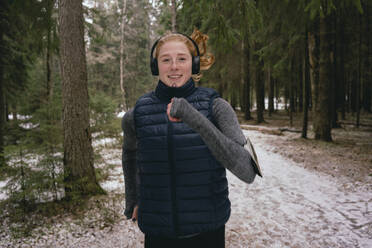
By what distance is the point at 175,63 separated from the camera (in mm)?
1459

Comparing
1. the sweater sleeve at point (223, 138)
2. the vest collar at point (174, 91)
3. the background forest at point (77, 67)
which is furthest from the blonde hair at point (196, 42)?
the background forest at point (77, 67)

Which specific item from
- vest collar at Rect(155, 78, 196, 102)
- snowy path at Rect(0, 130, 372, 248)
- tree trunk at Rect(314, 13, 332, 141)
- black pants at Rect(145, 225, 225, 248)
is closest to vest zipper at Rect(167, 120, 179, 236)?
black pants at Rect(145, 225, 225, 248)

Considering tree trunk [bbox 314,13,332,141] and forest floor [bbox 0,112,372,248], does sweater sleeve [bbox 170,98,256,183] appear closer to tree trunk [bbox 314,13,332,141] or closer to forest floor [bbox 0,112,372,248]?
forest floor [bbox 0,112,372,248]

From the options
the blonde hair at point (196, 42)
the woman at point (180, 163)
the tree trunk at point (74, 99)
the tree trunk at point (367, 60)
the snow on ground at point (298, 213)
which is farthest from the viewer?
the tree trunk at point (367, 60)

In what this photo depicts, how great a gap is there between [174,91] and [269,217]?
3817mm

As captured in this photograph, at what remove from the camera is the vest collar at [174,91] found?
1.49 meters

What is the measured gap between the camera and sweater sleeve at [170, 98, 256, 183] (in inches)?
47.6

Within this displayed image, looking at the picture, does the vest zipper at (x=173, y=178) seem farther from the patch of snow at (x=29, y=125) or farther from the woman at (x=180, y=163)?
the patch of snow at (x=29, y=125)

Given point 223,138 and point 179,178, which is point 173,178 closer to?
point 179,178

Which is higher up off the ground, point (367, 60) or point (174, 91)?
point (367, 60)

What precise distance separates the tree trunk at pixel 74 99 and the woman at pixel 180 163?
11.1 feet

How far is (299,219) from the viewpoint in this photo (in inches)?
163

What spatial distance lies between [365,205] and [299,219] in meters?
1.63

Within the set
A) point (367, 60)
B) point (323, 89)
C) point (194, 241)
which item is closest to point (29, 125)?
point (194, 241)
